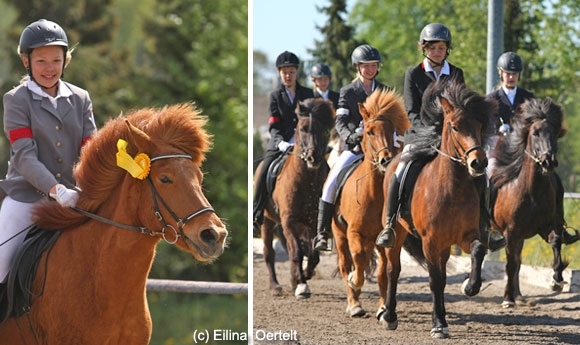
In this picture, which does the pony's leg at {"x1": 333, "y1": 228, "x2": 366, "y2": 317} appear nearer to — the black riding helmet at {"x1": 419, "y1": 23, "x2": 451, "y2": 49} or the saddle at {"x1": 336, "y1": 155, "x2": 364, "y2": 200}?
the saddle at {"x1": 336, "y1": 155, "x2": 364, "y2": 200}

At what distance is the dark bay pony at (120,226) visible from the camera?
5.22 m

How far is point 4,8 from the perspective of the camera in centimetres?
3092

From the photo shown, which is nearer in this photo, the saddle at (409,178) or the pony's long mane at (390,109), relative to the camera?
the saddle at (409,178)

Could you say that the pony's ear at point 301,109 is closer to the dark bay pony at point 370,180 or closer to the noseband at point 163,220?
the dark bay pony at point 370,180

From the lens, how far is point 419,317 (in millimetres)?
10281

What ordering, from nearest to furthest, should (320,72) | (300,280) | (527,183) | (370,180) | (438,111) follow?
(438,111)
(370,180)
(527,183)
(300,280)
(320,72)

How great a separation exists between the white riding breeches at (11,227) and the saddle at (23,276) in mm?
42

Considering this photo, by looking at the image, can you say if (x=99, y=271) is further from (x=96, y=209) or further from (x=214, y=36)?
(x=214, y=36)

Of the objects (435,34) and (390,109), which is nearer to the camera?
(435,34)

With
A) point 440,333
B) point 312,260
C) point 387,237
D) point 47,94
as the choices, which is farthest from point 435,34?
point 47,94

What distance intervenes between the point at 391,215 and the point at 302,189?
2606mm

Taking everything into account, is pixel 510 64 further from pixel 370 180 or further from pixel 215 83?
pixel 215 83

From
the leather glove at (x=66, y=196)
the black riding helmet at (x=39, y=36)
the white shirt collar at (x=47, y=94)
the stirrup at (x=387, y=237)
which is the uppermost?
the black riding helmet at (x=39, y=36)

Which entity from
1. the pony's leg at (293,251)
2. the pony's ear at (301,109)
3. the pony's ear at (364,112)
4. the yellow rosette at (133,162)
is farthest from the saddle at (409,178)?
the yellow rosette at (133,162)
